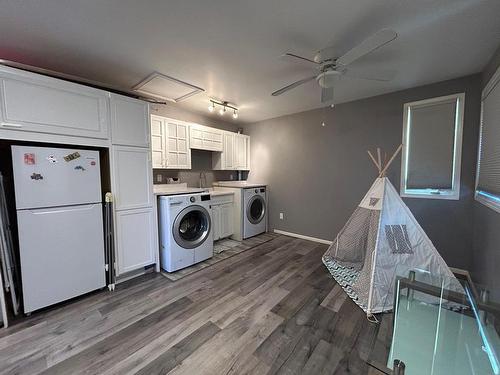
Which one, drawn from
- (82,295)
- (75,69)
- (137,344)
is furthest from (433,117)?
(82,295)

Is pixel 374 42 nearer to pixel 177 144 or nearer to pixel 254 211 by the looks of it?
pixel 177 144

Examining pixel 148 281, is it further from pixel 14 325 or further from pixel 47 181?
pixel 47 181

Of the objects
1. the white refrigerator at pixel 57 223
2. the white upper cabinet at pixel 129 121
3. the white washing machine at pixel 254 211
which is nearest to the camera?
the white refrigerator at pixel 57 223

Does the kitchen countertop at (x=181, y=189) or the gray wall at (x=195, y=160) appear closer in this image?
the kitchen countertop at (x=181, y=189)

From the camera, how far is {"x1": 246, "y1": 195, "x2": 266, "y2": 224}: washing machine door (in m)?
3.84

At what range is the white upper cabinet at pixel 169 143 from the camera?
116 inches

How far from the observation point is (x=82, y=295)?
208 centimetres

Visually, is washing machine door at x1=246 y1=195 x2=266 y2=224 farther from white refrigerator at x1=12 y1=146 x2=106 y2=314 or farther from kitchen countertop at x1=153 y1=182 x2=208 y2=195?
white refrigerator at x1=12 y1=146 x2=106 y2=314

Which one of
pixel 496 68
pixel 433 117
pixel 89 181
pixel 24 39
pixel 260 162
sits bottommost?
pixel 89 181

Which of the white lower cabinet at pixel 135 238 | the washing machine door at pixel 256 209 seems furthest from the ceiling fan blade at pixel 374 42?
the washing machine door at pixel 256 209

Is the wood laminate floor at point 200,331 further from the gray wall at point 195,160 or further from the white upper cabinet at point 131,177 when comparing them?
the gray wall at point 195,160

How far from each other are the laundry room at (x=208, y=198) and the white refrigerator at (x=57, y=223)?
0.01 m

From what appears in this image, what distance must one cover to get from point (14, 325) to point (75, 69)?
2.52 metres

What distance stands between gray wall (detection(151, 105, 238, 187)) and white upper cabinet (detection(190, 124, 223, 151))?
0.32 m
